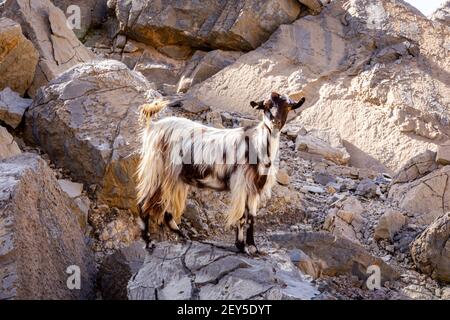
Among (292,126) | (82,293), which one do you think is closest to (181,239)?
(82,293)

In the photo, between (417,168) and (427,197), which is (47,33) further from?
(427,197)

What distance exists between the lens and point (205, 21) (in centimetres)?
1342

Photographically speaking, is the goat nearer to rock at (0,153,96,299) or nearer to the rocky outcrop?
rock at (0,153,96,299)

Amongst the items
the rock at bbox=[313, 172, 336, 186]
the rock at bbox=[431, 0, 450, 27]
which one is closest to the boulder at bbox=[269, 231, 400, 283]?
the rock at bbox=[313, 172, 336, 186]

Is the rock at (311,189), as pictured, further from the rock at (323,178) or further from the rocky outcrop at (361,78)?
the rocky outcrop at (361,78)

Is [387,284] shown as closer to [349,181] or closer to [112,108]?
[349,181]

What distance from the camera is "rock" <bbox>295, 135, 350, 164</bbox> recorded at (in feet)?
34.1

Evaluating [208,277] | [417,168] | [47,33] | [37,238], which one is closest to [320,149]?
[417,168]

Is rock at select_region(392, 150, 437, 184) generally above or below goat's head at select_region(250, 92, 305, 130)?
below

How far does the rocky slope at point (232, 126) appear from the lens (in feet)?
16.9

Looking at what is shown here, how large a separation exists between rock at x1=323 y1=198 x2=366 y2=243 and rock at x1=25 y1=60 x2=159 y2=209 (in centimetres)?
264

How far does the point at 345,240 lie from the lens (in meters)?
7.10

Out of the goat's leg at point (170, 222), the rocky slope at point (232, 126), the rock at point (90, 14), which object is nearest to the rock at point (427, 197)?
the rocky slope at point (232, 126)

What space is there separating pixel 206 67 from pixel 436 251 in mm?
6978
